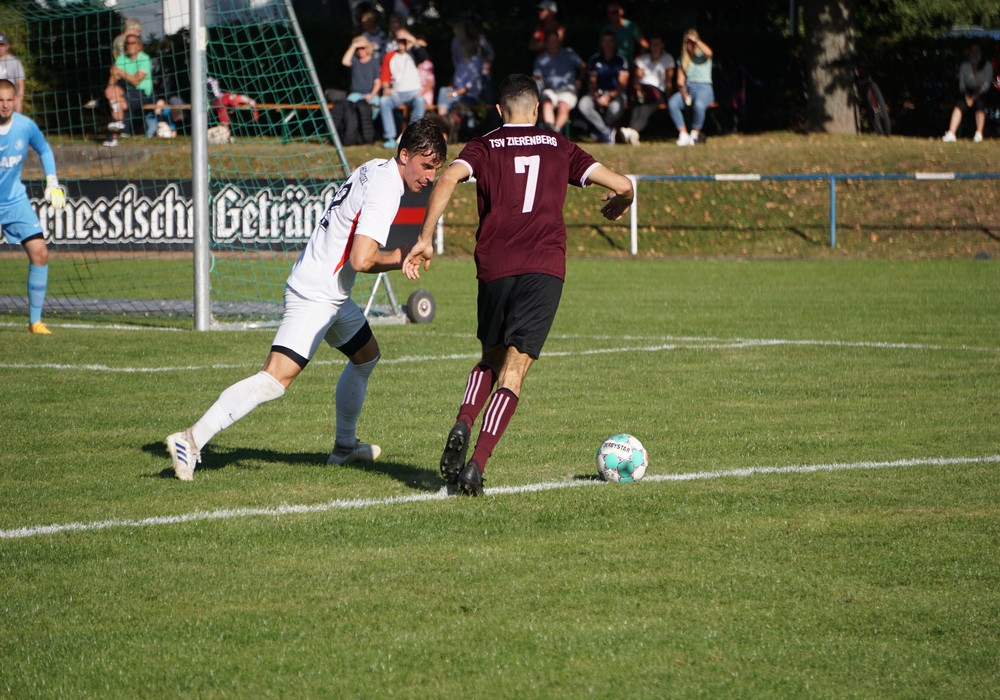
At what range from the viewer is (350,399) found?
7.11m

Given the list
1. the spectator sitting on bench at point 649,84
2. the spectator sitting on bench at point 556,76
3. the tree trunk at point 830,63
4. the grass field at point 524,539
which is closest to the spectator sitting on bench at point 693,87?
the spectator sitting on bench at point 649,84

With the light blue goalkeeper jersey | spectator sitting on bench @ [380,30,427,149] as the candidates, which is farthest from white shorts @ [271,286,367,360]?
spectator sitting on bench @ [380,30,427,149]

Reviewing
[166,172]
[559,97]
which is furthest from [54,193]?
[559,97]

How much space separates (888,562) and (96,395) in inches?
251

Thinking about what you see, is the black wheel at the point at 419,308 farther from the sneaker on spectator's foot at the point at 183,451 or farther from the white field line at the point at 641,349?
the sneaker on spectator's foot at the point at 183,451

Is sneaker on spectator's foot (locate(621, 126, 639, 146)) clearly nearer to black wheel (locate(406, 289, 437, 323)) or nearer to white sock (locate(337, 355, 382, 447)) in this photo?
black wheel (locate(406, 289, 437, 323))

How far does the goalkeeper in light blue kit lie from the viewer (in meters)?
12.8

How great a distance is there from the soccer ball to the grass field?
0.38 ft

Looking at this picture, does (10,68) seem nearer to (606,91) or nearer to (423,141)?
(423,141)

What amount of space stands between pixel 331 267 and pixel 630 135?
20.0m

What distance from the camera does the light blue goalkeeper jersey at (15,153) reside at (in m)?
12.8

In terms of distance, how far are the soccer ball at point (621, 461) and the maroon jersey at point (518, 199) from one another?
98cm

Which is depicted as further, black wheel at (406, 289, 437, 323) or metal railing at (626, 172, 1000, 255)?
metal railing at (626, 172, 1000, 255)

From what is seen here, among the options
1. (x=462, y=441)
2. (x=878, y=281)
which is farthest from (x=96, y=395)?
(x=878, y=281)
